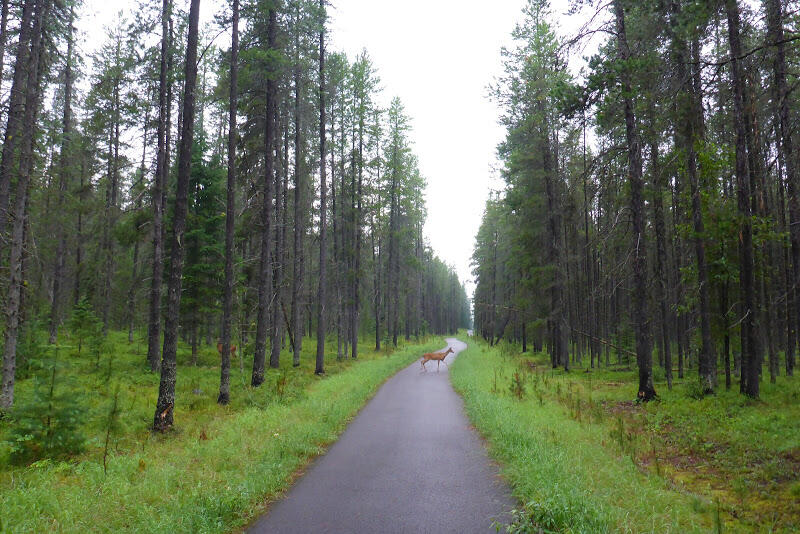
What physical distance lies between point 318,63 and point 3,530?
1959 centimetres

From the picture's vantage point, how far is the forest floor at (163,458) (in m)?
4.76

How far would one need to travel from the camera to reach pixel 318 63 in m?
19.9

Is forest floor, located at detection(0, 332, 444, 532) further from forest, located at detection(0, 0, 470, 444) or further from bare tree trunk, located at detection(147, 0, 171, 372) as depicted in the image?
bare tree trunk, located at detection(147, 0, 171, 372)

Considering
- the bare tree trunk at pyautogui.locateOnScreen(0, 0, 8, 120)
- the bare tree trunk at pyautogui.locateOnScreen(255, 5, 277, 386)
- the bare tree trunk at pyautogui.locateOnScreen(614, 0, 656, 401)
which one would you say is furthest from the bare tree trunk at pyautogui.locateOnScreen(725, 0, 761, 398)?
the bare tree trunk at pyautogui.locateOnScreen(0, 0, 8, 120)

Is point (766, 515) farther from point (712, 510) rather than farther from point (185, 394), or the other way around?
point (185, 394)

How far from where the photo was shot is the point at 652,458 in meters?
7.68

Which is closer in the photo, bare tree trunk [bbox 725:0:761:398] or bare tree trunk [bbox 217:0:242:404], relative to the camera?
bare tree trunk [bbox 725:0:761:398]

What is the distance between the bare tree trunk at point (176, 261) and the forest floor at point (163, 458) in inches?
22.8

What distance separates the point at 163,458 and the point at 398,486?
391 centimetres

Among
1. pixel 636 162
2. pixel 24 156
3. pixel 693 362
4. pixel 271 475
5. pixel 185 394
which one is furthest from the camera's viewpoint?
pixel 693 362

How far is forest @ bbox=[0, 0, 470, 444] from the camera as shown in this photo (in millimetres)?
10242

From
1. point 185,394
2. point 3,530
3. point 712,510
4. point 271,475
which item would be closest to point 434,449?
point 271,475

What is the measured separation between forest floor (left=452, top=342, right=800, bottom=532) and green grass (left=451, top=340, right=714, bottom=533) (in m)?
0.02

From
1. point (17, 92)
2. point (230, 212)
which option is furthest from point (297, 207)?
point (17, 92)
